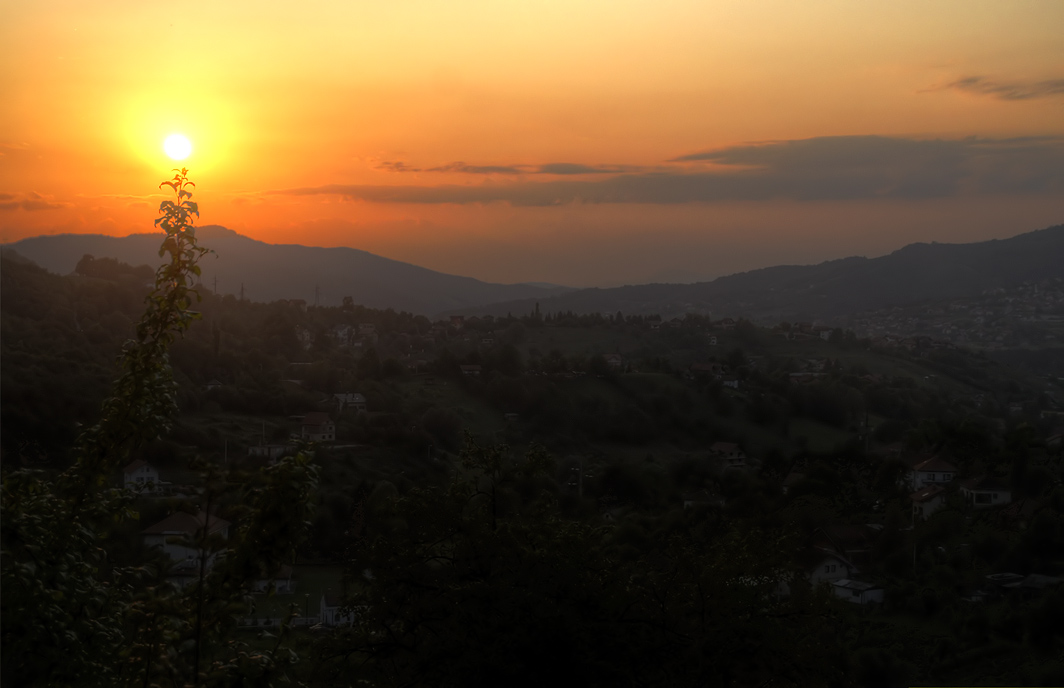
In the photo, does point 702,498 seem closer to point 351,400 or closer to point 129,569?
point 351,400

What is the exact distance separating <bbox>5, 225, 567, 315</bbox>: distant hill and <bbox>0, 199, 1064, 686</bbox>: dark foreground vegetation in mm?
14361

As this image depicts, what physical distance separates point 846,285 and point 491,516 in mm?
128397

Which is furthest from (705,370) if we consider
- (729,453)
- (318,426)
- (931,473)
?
(931,473)

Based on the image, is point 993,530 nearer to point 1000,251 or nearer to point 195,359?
point 195,359

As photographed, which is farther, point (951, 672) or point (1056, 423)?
point (1056, 423)

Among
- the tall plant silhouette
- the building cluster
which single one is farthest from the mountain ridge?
the tall plant silhouette

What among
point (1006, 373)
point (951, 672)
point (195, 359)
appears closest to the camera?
point (951, 672)

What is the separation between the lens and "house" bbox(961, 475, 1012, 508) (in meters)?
21.8

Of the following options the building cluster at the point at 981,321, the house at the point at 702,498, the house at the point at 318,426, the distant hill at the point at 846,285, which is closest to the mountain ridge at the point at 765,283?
the distant hill at the point at 846,285

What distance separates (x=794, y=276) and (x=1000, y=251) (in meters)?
31.7

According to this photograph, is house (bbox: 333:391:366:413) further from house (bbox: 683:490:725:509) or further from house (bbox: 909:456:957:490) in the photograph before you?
house (bbox: 909:456:957:490)

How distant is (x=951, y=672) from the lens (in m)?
13.3

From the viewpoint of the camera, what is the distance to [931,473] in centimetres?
2559

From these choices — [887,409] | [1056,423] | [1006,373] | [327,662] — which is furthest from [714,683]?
[1006,373]
